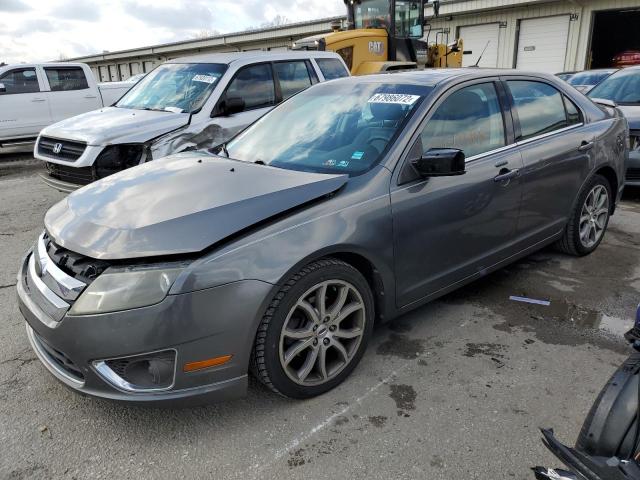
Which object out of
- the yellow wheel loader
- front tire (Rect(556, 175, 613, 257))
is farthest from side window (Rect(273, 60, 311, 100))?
front tire (Rect(556, 175, 613, 257))

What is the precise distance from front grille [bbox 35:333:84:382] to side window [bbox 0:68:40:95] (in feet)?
32.6

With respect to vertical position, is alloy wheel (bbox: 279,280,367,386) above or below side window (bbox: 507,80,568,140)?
below

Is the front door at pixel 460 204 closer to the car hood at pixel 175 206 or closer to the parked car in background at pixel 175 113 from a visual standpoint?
the car hood at pixel 175 206

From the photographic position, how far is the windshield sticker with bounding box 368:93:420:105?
324 cm

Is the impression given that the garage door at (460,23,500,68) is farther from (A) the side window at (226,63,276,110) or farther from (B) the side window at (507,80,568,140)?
(B) the side window at (507,80,568,140)

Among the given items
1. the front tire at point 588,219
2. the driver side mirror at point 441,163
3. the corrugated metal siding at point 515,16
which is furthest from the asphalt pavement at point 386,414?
the corrugated metal siding at point 515,16

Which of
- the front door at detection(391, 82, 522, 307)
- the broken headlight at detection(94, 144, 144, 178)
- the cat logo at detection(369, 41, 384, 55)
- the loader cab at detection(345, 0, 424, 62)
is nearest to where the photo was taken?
the front door at detection(391, 82, 522, 307)

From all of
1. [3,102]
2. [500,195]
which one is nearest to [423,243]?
[500,195]

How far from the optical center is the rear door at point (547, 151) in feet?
12.3

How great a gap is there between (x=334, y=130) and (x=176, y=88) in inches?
158

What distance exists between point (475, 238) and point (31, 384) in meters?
2.80

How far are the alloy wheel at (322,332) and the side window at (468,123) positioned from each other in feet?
3.45

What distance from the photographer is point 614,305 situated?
3799mm

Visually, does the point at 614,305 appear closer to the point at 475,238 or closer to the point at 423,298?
the point at 475,238
